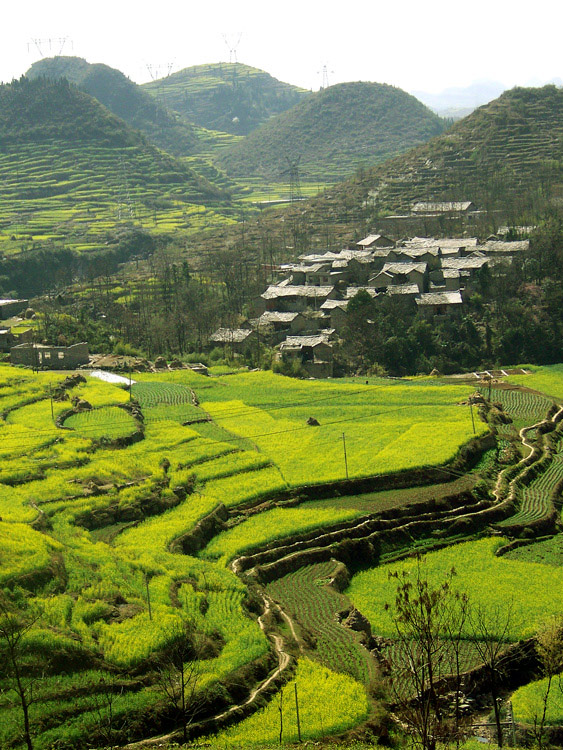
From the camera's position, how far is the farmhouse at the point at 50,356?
53.7 metres

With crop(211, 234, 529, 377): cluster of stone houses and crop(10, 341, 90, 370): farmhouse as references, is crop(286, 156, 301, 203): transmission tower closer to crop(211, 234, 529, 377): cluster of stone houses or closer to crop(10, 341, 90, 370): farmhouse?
crop(211, 234, 529, 377): cluster of stone houses

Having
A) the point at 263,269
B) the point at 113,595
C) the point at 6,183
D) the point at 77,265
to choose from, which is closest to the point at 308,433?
the point at 113,595

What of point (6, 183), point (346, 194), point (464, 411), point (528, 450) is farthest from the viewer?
point (6, 183)

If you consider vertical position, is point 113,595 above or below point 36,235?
below

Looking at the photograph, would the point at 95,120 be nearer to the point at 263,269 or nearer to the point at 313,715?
the point at 263,269

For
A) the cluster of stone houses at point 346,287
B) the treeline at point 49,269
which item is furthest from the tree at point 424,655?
the treeline at point 49,269

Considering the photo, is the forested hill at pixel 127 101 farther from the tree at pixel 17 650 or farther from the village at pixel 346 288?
the tree at pixel 17 650

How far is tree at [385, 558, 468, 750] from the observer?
14961 millimetres

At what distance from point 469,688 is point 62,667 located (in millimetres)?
9165

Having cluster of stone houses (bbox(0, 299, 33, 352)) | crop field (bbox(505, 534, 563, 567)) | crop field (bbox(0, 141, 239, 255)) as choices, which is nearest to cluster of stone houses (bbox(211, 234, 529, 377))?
cluster of stone houses (bbox(0, 299, 33, 352))

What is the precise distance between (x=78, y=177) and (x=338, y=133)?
54545 mm

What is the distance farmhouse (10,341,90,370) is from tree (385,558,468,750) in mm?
31220

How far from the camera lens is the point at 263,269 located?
75.2m

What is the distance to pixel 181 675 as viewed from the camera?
706 inches
